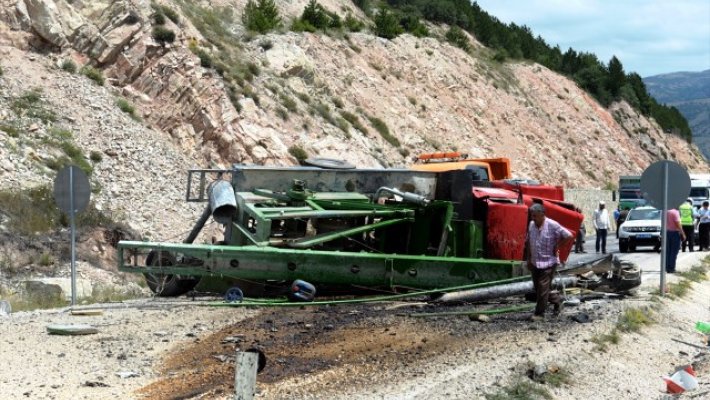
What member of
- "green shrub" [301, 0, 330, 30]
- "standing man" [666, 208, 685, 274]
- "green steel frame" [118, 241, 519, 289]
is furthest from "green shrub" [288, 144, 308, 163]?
"green steel frame" [118, 241, 519, 289]

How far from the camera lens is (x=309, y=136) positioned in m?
36.9

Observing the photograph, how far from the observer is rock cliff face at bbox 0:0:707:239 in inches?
1114

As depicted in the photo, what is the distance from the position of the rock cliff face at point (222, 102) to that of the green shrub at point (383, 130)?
0.07 metres

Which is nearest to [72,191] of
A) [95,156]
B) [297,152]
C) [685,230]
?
[95,156]

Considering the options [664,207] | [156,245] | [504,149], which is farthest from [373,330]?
[504,149]

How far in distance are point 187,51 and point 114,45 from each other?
8.01 ft

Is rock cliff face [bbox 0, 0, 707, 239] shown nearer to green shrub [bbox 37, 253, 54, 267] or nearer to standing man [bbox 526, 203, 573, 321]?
green shrub [bbox 37, 253, 54, 267]

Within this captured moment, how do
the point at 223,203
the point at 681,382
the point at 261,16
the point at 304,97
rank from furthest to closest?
the point at 261,16, the point at 304,97, the point at 223,203, the point at 681,382

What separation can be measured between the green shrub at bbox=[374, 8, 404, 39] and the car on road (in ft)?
86.9

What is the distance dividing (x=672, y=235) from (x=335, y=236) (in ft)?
33.1

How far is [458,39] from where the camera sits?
66312mm

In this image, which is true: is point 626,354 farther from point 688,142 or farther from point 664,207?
point 688,142

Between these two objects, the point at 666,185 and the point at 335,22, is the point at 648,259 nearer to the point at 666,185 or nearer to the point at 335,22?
the point at 666,185

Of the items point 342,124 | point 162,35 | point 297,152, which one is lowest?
point 297,152
